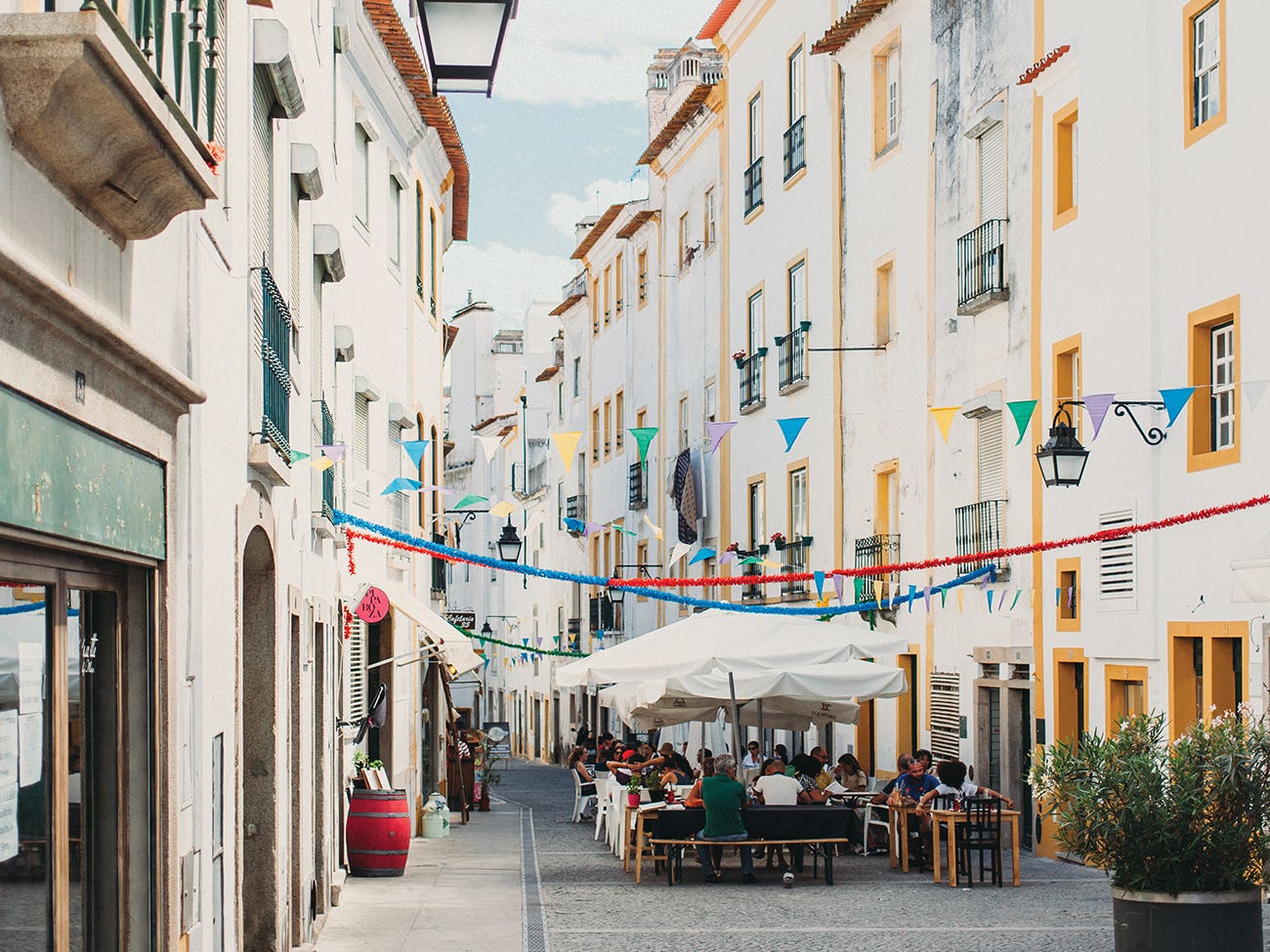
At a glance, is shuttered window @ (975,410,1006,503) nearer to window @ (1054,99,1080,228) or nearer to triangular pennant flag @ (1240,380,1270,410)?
window @ (1054,99,1080,228)

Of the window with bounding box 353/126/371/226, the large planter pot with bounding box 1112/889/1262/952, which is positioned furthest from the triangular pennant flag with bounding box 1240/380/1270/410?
the window with bounding box 353/126/371/226

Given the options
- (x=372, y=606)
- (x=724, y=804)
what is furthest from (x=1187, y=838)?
(x=372, y=606)

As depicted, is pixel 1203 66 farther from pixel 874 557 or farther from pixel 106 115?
pixel 106 115

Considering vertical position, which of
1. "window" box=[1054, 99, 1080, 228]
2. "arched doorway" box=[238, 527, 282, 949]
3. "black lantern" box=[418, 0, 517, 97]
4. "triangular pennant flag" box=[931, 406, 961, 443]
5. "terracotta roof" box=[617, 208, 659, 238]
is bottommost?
"arched doorway" box=[238, 527, 282, 949]

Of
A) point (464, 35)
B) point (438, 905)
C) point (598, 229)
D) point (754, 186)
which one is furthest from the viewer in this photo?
point (598, 229)

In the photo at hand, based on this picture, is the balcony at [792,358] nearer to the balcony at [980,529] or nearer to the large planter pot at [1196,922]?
the balcony at [980,529]

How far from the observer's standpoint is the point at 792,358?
3111cm

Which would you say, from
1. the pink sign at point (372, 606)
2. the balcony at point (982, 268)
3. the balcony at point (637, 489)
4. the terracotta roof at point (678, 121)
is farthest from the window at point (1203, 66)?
the balcony at point (637, 489)

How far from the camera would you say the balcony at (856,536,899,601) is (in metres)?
26.5

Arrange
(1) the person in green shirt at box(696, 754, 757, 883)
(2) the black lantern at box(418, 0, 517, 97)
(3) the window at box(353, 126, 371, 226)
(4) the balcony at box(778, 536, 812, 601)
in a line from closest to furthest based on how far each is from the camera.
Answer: (2) the black lantern at box(418, 0, 517, 97)
(1) the person in green shirt at box(696, 754, 757, 883)
(3) the window at box(353, 126, 371, 226)
(4) the balcony at box(778, 536, 812, 601)

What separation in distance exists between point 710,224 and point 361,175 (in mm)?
17132

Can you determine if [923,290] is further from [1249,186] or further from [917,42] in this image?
[1249,186]

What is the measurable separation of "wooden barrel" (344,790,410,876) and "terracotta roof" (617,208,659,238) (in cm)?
2558

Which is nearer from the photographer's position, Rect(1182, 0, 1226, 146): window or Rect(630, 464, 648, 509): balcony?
Rect(1182, 0, 1226, 146): window
